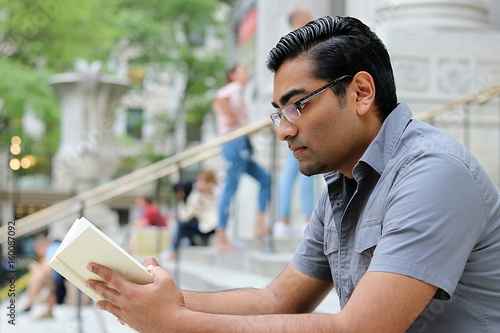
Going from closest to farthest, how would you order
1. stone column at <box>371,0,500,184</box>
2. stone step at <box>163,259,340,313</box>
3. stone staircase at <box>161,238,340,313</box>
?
stone step at <box>163,259,340,313</box>
stone staircase at <box>161,238,340,313</box>
stone column at <box>371,0,500,184</box>

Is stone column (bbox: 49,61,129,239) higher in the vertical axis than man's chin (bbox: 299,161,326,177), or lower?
lower

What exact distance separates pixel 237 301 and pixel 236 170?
5.54m

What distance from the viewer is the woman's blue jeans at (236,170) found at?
7.79 m

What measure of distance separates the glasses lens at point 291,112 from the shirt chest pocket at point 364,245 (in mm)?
319

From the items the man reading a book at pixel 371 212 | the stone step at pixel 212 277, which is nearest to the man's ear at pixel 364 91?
the man reading a book at pixel 371 212

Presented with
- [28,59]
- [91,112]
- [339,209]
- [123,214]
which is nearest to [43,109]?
[28,59]

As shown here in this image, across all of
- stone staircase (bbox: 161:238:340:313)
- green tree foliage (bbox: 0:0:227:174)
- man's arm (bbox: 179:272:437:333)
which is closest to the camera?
man's arm (bbox: 179:272:437:333)

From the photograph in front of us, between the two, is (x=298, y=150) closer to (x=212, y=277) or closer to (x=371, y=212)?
(x=371, y=212)

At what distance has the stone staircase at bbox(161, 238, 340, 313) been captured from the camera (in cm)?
663

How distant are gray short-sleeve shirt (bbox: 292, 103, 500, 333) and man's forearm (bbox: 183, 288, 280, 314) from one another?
32 centimetres

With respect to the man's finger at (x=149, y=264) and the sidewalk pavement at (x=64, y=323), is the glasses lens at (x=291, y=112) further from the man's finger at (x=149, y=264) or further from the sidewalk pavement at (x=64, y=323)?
the sidewalk pavement at (x=64, y=323)

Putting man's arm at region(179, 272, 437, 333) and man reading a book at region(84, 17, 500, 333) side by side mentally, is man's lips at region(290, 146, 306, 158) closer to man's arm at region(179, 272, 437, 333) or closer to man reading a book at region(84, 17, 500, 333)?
man reading a book at region(84, 17, 500, 333)

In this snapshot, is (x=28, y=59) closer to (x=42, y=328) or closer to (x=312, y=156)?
(x=42, y=328)

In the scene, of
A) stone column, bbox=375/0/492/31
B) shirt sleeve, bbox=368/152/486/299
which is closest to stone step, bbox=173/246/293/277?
stone column, bbox=375/0/492/31
